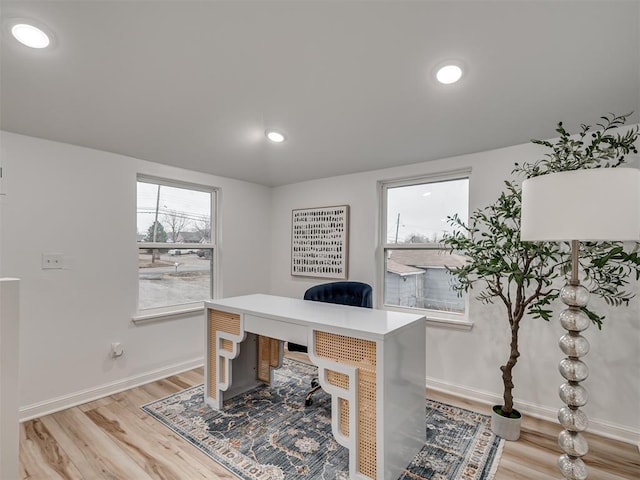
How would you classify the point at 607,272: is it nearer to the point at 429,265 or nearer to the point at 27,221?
the point at 429,265

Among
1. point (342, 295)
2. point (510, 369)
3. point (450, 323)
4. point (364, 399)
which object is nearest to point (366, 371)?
point (364, 399)

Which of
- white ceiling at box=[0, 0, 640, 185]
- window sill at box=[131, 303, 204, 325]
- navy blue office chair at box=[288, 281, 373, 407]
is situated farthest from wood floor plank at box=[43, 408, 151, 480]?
white ceiling at box=[0, 0, 640, 185]

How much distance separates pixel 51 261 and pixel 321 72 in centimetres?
240

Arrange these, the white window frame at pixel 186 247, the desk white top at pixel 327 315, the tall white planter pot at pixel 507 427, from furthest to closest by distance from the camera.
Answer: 1. the white window frame at pixel 186 247
2. the tall white planter pot at pixel 507 427
3. the desk white top at pixel 327 315

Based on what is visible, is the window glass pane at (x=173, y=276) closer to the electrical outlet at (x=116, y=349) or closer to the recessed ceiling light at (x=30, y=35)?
the electrical outlet at (x=116, y=349)

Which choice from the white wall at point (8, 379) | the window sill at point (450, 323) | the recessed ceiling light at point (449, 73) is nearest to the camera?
the white wall at point (8, 379)

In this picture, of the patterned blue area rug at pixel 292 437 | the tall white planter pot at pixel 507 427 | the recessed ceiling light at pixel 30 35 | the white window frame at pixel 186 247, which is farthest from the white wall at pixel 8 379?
the tall white planter pot at pixel 507 427

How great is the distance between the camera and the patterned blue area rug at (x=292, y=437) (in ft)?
5.88

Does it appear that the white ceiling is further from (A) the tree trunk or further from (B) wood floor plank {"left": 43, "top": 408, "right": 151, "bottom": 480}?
(B) wood floor plank {"left": 43, "top": 408, "right": 151, "bottom": 480}

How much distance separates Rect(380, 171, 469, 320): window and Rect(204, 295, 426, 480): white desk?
1.05 metres

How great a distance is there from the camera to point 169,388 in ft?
9.21

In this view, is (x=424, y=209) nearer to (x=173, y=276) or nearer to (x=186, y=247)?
(x=186, y=247)

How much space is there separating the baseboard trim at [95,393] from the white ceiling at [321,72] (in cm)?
198

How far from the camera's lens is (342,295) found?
2934 millimetres
